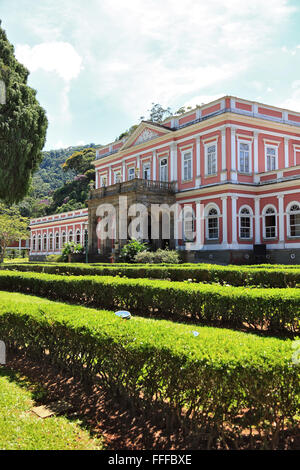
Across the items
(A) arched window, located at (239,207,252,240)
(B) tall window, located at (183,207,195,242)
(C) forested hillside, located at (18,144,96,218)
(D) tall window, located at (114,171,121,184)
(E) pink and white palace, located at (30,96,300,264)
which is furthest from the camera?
(C) forested hillside, located at (18,144,96,218)

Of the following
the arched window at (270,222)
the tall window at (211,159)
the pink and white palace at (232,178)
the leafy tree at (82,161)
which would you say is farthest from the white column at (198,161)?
the leafy tree at (82,161)

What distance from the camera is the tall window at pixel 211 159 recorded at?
84.1ft

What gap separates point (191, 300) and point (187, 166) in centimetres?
2103

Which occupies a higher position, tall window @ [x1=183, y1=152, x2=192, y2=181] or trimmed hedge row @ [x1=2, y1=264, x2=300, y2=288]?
tall window @ [x1=183, y1=152, x2=192, y2=181]

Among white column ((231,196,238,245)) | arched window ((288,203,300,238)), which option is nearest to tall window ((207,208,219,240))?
white column ((231,196,238,245))

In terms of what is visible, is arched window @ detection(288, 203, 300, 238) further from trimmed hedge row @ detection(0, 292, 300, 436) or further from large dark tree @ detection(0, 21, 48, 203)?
trimmed hedge row @ detection(0, 292, 300, 436)

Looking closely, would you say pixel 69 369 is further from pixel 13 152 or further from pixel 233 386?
pixel 13 152

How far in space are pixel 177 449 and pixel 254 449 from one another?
67 cm

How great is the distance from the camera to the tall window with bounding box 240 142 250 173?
25.0 meters

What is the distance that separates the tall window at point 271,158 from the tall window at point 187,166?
17.6ft

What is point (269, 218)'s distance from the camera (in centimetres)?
2398

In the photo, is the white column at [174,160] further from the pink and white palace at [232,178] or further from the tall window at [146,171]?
the tall window at [146,171]

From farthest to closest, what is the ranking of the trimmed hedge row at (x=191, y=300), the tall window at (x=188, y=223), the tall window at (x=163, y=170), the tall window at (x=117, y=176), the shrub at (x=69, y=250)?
the tall window at (x=117, y=176)
the shrub at (x=69, y=250)
the tall window at (x=163, y=170)
the tall window at (x=188, y=223)
the trimmed hedge row at (x=191, y=300)

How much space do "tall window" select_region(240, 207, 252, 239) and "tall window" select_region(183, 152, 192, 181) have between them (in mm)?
5198
